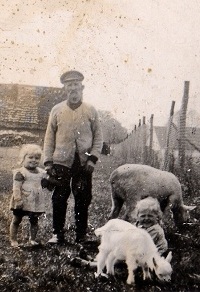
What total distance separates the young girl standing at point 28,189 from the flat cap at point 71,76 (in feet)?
2.46

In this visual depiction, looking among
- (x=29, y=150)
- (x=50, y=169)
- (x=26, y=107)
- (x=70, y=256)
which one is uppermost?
(x=26, y=107)

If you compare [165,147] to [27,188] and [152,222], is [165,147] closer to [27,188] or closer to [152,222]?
[152,222]

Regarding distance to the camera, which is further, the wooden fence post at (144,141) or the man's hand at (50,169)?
the wooden fence post at (144,141)

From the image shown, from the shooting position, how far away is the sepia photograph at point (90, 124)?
4.09 m

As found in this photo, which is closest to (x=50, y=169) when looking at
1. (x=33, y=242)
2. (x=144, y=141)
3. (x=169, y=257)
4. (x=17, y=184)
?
(x=17, y=184)

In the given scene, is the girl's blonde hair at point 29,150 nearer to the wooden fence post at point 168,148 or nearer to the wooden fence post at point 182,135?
the wooden fence post at point 168,148

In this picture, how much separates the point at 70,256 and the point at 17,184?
2.81ft

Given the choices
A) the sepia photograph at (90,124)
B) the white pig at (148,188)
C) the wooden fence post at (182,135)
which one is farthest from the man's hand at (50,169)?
the wooden fence post at (182,135)

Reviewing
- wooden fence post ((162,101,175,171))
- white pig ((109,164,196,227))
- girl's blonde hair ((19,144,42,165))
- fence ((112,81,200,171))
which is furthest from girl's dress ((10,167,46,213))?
wooden fence post ((162,101,175,171))

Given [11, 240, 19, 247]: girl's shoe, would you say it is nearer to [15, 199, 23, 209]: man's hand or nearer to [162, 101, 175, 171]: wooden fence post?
[15, 199, 23, 209]: man's hand

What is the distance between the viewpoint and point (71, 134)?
419 cm

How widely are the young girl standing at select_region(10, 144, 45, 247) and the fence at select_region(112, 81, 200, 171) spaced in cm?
89

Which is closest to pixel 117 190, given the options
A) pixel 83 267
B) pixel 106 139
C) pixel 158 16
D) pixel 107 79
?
pixel 106 139

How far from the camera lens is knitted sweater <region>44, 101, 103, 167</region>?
4.16 metres
